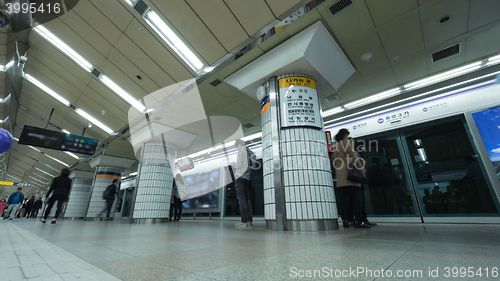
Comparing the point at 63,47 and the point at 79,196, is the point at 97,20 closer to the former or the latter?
the point at 63,47

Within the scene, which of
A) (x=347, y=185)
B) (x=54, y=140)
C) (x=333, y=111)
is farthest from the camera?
(x=54, y=140)

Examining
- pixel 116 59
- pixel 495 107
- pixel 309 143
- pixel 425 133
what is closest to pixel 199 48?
pixel 116 59

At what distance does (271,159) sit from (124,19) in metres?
4.33

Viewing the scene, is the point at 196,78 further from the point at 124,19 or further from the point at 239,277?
the point at 239,277

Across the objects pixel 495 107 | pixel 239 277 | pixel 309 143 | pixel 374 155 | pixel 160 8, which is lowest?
pixel 239 277

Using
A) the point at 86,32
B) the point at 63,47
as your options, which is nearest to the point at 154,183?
the point at 63,47

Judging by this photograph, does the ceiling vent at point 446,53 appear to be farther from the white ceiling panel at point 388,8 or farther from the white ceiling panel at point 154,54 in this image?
the white ceiling panel at point 154,54

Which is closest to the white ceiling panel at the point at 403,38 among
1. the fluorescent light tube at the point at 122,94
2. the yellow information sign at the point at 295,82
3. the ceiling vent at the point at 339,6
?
the ceiling vent at the point at 339,6

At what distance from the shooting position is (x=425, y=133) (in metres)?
5.76

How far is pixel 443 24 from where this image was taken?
3988mm

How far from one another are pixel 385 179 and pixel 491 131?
2390 millimetres

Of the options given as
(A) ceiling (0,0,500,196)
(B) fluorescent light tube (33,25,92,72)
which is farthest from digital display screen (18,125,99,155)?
(B) fluorescent light tube (33,25,92,72)

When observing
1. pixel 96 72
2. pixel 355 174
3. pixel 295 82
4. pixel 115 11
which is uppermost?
pixel 115 11

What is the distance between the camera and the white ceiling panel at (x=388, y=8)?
3609mm
